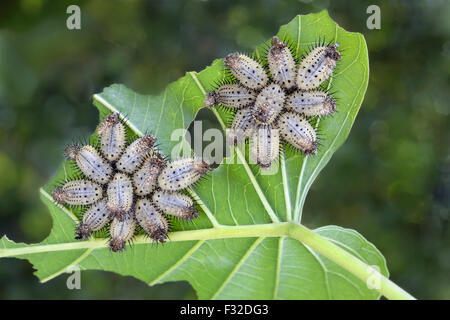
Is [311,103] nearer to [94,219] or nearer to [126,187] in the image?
[126,187]

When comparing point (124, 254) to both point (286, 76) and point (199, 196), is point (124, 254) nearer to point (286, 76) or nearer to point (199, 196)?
point (199, 196)

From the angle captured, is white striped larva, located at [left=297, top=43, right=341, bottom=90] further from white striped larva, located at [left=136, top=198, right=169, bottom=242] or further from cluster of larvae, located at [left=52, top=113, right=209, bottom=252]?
white striped larva, located at [left=136, top=198, right=169, bottom=242]

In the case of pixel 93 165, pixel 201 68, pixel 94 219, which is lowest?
pixel 94 219

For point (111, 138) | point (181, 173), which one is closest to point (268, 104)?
point (181, 173)

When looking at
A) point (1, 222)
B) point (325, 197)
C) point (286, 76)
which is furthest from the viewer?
point (325, 197)

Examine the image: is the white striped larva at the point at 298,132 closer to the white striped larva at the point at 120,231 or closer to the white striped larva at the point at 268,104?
the white striped larva at the point at 268,104

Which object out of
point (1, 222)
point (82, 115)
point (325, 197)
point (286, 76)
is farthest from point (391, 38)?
point (1, 222)
